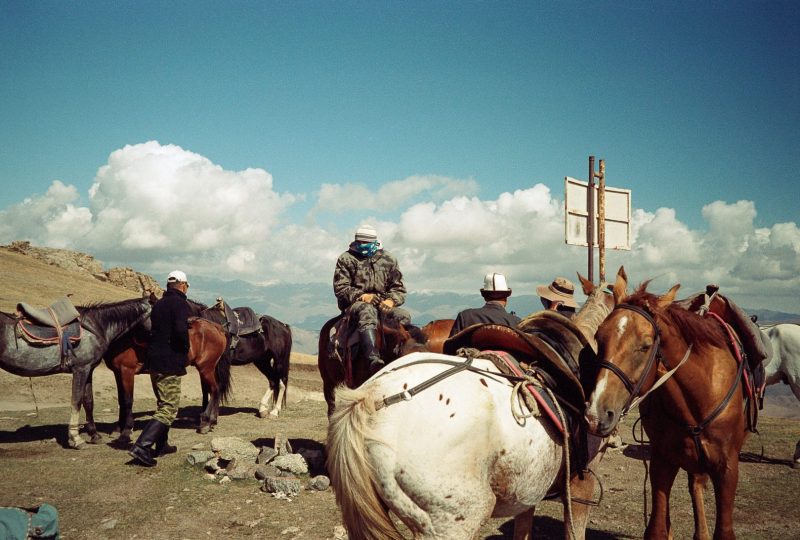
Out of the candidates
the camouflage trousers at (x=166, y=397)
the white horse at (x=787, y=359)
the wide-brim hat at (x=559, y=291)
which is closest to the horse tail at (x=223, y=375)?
the camouflage trousers at (x=166, y=397)

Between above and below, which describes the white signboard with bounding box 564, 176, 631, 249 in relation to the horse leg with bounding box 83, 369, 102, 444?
above

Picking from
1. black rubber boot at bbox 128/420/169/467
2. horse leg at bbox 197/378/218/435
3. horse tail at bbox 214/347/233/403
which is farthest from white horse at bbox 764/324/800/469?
horse tail at bbox 214/347/233/403

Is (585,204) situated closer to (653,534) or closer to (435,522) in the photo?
(653,534)

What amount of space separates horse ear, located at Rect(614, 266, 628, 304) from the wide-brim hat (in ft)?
12.9

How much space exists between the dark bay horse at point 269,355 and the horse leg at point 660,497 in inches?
366

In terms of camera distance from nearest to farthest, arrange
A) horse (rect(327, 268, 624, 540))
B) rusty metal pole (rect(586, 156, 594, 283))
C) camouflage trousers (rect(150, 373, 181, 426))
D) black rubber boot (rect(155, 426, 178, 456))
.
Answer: horse (rect(327, 268, 624, 540)), camouflage trousers (rect(150, 373, 181, 426)), black rubber boot (rect(155, 426, 178, 456)), rusty metal pole (rect(586, 156, 594, 283))

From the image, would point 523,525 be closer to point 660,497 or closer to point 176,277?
point 660,497

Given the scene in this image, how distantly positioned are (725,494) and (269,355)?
34.7 feet

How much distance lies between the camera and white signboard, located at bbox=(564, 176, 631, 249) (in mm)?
8875

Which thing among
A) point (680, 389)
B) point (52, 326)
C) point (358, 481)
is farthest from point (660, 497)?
point (52, 326)

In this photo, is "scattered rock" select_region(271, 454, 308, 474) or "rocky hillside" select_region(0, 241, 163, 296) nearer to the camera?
"scattered rock" select_region(271, 454, 308, 474)

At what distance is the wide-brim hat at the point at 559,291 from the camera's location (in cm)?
775

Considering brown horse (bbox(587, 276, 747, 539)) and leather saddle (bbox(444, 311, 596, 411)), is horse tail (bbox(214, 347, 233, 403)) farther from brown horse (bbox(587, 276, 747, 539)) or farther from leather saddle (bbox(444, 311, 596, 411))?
brown horse (bbox(587, 276, 747, 539))

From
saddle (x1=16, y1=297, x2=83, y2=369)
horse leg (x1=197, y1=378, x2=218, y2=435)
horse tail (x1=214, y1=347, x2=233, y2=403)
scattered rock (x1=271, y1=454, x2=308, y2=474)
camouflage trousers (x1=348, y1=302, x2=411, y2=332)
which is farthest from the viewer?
horse tail (x1=214, y1=347, x2=233, y2=403)
